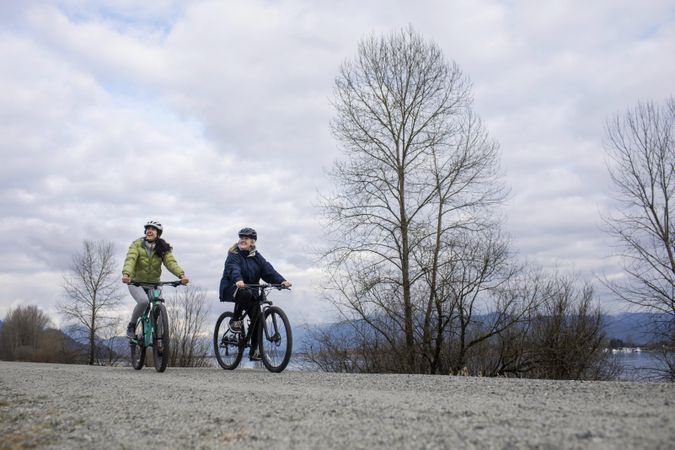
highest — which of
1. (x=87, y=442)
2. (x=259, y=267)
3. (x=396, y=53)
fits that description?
(x=396, y=53)

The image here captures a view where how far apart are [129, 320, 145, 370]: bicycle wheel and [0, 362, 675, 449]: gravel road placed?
9.97ft

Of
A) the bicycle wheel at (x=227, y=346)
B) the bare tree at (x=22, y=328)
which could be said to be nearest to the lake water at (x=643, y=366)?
the bicycle wheel at (x=227, y=346)

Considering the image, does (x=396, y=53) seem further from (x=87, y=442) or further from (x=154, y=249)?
(x=87, y=442)

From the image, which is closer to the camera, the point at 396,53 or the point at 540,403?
the point at 540,403

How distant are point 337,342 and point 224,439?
16.6m

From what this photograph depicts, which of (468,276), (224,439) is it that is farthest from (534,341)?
(224,439)

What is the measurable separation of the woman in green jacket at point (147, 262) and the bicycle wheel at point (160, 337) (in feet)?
1.29

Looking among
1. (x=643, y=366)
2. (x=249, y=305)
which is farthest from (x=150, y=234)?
(x=643, y=366)

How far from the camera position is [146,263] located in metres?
9.81

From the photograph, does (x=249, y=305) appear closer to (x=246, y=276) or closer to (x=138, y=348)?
(x=246, y=276)

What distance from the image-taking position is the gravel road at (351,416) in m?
3.29

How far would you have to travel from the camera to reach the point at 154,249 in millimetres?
9898

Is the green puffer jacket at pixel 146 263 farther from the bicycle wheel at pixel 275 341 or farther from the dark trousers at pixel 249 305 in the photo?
the bicycle wheel at pixel 275 341

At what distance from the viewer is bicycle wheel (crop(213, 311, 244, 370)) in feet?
32.1
